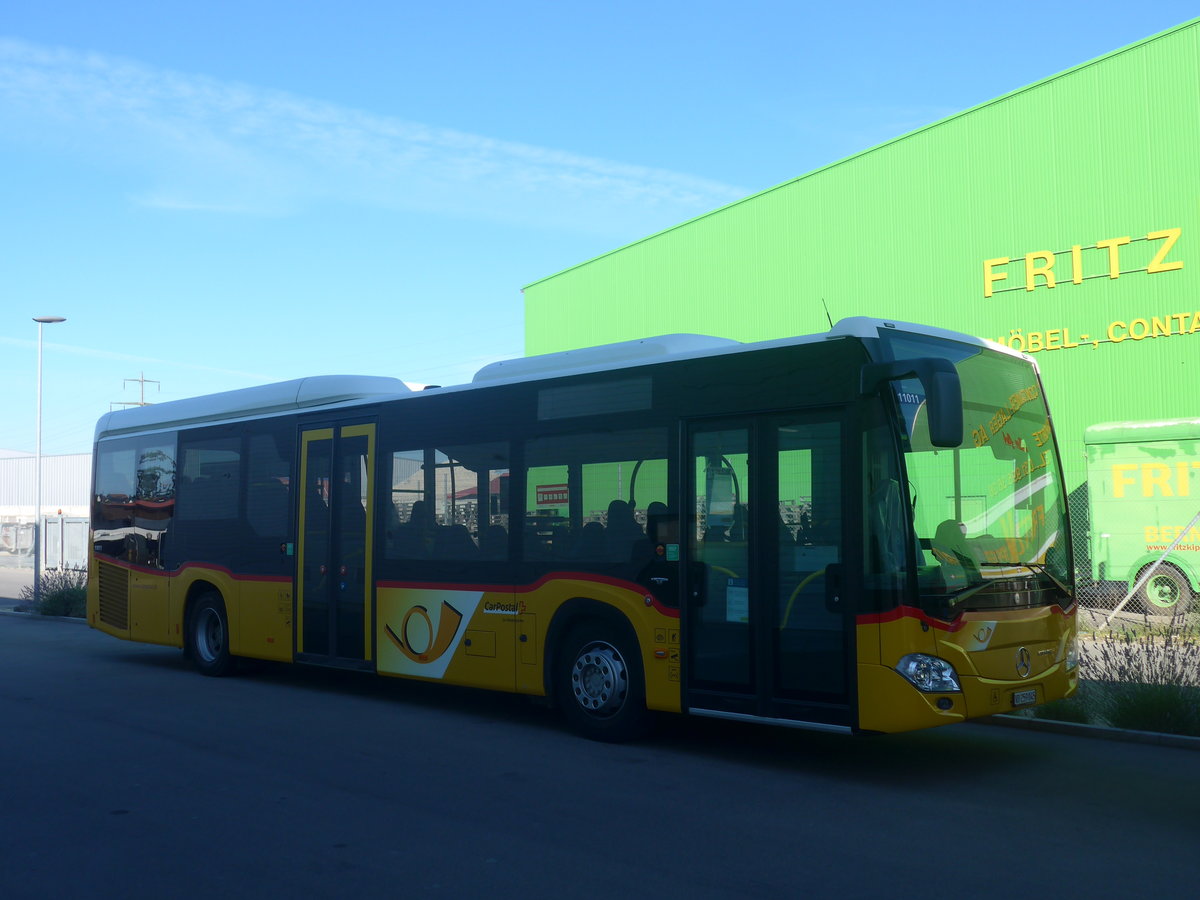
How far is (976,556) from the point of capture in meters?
7.78

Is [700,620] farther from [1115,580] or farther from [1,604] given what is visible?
[1,604]

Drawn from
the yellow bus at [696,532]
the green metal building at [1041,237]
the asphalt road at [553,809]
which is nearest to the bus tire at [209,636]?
the yellow bus at [696,532]

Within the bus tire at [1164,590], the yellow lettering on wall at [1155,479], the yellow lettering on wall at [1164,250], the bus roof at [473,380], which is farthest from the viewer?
the yellow lettering on wall at [1164,250]

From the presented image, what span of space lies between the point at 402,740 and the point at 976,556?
4719 millimetres

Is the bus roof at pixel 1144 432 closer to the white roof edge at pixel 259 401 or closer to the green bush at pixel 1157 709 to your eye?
the green bush at pixel 1157 709

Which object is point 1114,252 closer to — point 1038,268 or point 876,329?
point 1038,268

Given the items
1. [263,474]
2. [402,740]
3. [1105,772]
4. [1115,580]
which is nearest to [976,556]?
[1105,772]

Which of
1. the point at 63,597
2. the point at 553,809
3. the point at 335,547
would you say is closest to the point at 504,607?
the point at 335,547

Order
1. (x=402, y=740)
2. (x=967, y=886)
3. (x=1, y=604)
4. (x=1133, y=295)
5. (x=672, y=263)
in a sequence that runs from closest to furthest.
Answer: (x=967, y=886), (x=402, y=740), (x=1133, y=295), (x=1, y=604), (x=672, y=263)

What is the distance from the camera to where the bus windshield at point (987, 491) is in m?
7.62

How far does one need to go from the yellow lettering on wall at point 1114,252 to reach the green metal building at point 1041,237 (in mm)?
30

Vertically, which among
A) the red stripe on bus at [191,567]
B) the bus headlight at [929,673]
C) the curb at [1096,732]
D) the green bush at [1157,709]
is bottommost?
the curb at [1096,732]

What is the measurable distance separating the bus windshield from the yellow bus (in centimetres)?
2

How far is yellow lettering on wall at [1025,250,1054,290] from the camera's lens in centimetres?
2541
